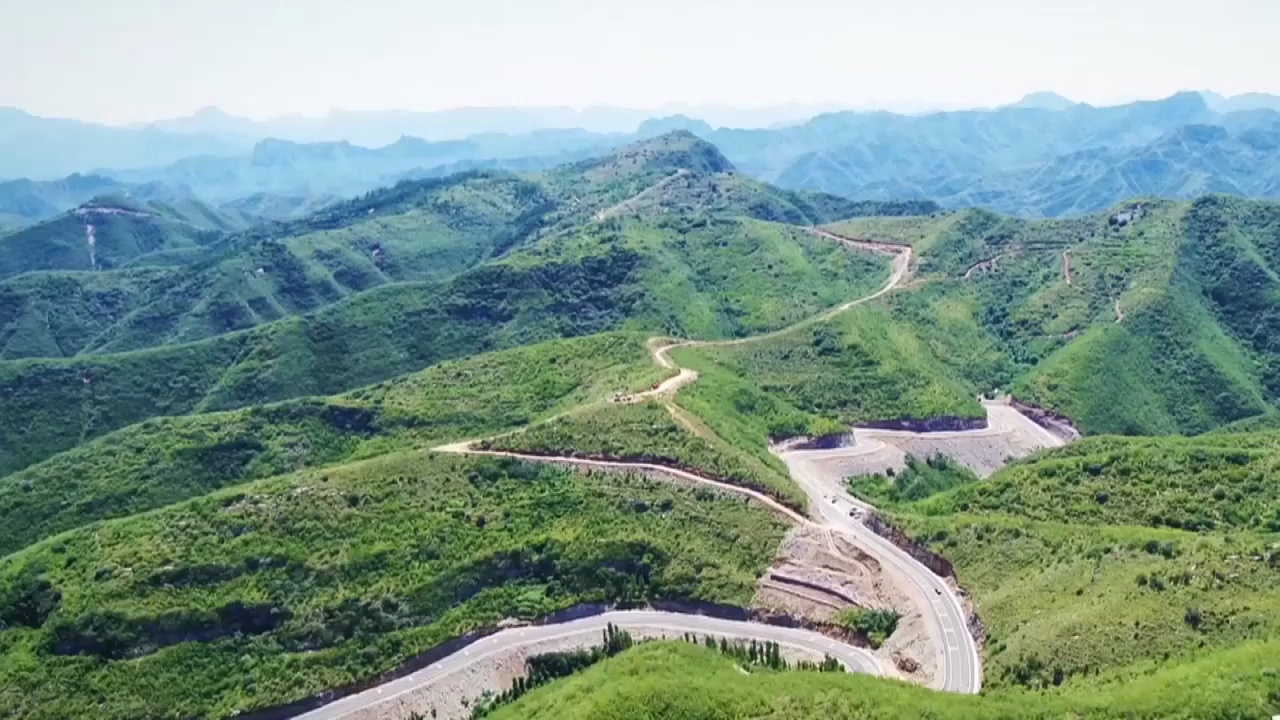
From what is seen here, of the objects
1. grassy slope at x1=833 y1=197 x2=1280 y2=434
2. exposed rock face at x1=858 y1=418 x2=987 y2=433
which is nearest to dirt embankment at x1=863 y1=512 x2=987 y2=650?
exposed rock face at x1=858 y1=418 x2=987 y2=433

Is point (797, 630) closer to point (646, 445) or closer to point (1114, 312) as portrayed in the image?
point (646, 445)

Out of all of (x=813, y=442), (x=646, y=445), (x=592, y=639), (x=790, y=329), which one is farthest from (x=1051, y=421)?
(x=592, y=639)

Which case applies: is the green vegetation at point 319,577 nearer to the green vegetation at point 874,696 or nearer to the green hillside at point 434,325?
the green vegetation at point 874,696

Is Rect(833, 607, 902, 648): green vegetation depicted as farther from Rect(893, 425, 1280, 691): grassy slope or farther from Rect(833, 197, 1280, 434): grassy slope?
Rect(833, 197, 1280, 434): grassy slope

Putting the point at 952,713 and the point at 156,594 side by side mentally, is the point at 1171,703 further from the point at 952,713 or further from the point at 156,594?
the point at 156,594

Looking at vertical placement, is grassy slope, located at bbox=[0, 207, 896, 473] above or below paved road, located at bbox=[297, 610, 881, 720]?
above

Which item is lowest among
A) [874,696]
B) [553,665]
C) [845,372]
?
[553,665]

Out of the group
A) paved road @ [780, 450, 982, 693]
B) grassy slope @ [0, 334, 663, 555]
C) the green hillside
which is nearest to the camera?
paved road @ [780, 450, 982, 693]
